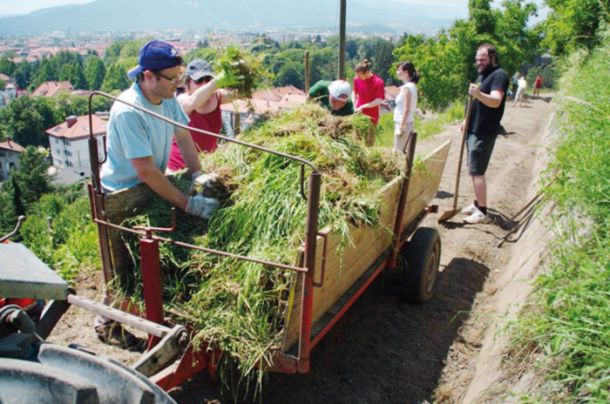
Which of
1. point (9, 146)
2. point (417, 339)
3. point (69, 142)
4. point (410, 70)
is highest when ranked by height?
point (410, 70)

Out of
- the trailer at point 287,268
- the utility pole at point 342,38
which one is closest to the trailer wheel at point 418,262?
the trailer at point 287,268

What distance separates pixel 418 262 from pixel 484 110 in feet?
8.84

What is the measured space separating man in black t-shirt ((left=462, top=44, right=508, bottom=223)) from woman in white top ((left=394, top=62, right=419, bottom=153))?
802 mm

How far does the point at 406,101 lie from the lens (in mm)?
6305

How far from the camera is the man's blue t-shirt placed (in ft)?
9.39

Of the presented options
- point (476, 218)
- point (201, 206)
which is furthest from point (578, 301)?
point (476, 218)

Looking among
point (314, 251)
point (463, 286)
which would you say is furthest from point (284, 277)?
point (463, 286)

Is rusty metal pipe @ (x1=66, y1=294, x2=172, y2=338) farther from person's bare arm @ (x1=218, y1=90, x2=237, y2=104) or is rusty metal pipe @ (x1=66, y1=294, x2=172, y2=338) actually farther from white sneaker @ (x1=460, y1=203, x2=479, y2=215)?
white sneaker @ (x1=460, y1=203, x2=479, y2=215)

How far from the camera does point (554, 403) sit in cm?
213

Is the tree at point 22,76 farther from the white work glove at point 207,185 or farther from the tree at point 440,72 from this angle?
the white work glove at point 207,185

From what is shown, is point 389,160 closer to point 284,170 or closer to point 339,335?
point 284,170

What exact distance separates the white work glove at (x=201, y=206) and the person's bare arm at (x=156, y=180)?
0.04m

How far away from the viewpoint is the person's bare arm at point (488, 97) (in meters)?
5.49

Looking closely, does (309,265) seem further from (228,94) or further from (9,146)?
(9,146)
